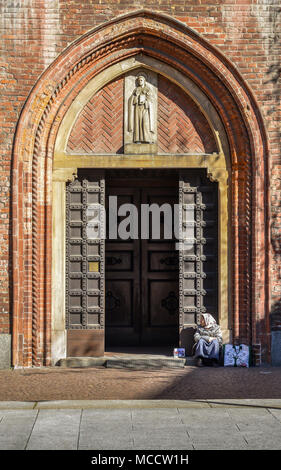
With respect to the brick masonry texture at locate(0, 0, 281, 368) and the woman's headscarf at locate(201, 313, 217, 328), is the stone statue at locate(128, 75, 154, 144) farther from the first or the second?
the woman's headscarf at locate(201, 313, 217, 328)

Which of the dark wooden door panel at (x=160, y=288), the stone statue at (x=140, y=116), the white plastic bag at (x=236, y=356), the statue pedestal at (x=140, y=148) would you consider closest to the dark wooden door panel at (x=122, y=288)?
the dark wooden door panel at (x=160, y=288)

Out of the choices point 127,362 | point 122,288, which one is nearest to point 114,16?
point 122,288

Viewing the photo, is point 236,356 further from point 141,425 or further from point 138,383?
point 141,425

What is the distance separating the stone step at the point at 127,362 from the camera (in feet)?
34.1

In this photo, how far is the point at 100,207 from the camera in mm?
10891

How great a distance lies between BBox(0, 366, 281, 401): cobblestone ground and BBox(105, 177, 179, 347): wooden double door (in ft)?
6.77

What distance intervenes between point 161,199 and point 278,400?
528cm

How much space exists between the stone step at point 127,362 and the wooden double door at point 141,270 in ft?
5.44

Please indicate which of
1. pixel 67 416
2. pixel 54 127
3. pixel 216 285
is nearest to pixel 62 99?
pixel 54 127

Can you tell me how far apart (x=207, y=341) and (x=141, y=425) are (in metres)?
4.05

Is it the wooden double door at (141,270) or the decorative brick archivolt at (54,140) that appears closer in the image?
the decorative brick archivolt at (54,140)

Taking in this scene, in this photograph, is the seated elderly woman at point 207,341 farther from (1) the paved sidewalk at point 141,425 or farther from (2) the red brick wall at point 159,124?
(2) the red brick wall at point 159,124

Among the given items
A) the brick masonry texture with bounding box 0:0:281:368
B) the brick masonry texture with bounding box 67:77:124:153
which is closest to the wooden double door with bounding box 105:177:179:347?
the brick masonry texture with bounding box 67:77:124:153

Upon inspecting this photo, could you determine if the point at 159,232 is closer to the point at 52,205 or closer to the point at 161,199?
the point at 161,199
